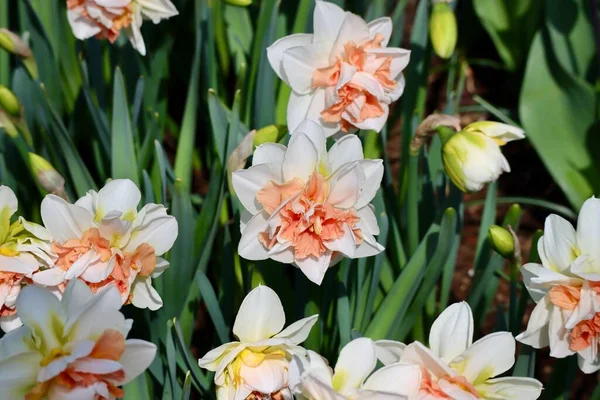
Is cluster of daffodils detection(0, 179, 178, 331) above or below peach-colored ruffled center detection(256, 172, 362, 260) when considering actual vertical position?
below

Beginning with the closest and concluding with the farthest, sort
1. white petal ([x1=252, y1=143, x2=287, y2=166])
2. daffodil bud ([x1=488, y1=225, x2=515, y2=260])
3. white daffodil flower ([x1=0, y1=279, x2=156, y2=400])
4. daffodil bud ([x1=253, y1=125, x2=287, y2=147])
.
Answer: white daffodil flower ([x1=0, y1=279, x2=156, y2=400]), white petal ([x1=252, y1=143, x2=287, y2=166]), daffodil bud ([x1=488, y1=225, x2=515, y2=260]), daffodil bud ([x1=253, y1=125, x2=287, y2=147])

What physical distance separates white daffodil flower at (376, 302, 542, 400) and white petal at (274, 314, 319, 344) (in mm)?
102

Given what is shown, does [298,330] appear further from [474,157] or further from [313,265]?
[474,157]

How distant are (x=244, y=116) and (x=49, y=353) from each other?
3.11ft

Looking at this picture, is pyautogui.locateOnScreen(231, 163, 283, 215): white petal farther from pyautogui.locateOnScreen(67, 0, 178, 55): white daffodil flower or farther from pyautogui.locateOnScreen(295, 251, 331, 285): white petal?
pyautogui.locateOnScreen(67, 0, 178, 55): white daffodil flower

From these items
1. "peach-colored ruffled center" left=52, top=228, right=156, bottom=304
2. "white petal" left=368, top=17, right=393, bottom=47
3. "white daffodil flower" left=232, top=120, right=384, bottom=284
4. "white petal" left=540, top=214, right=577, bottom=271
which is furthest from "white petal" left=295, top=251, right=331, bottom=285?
"white petal" left=368, top=17, right=393, bottom=47

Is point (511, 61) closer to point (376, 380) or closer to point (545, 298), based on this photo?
point (545, 298)

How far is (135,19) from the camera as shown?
1467 mm

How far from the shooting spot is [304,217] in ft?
3.46

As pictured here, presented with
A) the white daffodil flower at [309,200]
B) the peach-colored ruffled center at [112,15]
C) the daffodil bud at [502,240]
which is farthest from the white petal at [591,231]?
the peach-colored ruffled center at [112,15]

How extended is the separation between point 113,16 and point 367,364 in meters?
0.88

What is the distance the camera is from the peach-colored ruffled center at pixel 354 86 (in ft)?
4.06

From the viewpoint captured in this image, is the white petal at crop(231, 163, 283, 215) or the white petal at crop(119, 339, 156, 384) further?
the white petal at crop(231, 163, 283, 215)

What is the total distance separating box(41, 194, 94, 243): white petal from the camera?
1058mm
